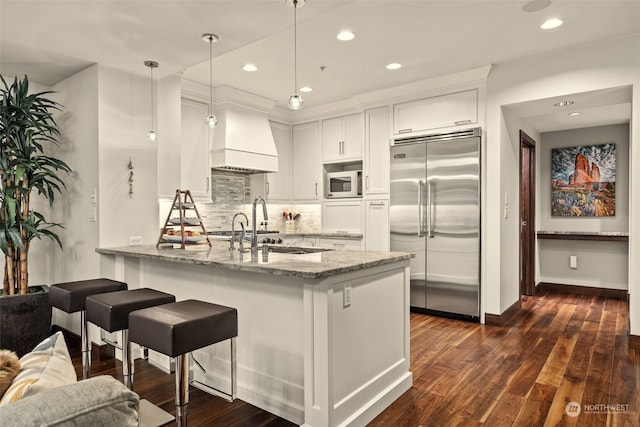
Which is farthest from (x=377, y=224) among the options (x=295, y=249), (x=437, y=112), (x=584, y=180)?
(x=584, y=180)

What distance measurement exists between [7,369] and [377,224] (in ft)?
14.0

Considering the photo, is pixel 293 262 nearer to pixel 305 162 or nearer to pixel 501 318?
pixel 501 318

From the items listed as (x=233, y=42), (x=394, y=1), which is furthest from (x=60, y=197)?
(x=394, y=1)

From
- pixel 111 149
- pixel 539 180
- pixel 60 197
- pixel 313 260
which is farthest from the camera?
pixel 539 180

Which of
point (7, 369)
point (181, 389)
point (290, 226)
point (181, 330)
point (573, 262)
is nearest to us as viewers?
point (7, 369)

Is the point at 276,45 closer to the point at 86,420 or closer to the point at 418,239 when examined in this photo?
the point at 418,239

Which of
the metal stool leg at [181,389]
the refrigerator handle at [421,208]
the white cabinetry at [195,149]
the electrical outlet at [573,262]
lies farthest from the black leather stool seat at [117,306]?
the electrical outlet at [573,262]

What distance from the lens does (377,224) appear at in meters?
4.96

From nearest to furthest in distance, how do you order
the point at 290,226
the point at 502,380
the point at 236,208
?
the point at 502,380 → the point at 236,208 → the point at 290,226

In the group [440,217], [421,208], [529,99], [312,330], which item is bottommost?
[312,330]

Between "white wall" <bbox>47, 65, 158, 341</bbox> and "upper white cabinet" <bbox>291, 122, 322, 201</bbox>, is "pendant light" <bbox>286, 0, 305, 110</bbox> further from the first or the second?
"white wall" <bbox>47, 65, 158, 341</bbox>

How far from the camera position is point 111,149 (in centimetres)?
339

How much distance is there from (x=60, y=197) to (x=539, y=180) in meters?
6.18

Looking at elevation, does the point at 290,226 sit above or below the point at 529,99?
below
